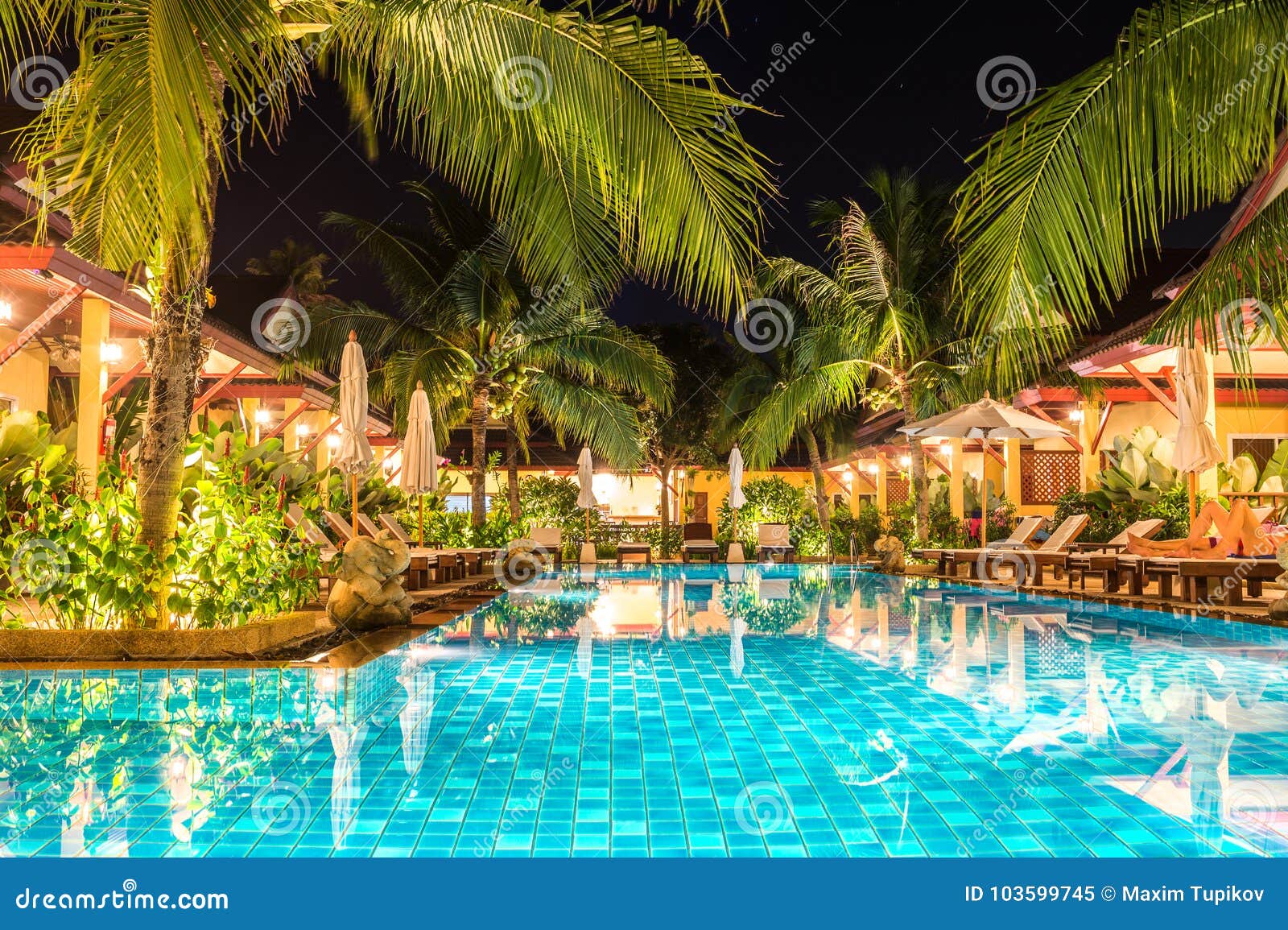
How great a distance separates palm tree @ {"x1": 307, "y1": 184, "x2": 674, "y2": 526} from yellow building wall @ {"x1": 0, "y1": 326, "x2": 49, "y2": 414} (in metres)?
3.71

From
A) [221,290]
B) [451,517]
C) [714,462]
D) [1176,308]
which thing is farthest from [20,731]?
[714,462]

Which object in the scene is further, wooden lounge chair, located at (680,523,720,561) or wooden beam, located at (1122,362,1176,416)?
wooden lounge chair, located at (680,523,720,561)

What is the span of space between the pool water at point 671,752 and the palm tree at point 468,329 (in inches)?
343

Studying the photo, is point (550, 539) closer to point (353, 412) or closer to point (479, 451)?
point (479, 451)

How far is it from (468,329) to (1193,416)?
35.5 ft

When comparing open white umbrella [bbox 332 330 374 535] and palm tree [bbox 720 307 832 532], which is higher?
palm tree [bbox 720 307 832 532]

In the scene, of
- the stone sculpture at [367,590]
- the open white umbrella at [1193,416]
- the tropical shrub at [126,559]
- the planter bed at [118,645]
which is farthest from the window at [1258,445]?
the planter bed at [118,645]

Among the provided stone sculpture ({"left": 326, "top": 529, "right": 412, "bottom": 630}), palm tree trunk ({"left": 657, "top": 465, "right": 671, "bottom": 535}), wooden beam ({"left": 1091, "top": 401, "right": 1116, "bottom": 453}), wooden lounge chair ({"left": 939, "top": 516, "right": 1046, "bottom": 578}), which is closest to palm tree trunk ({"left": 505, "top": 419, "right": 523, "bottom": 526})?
palm tree trunk ({"left": 657, "top": 465, "right": 671, "bottom": 535})

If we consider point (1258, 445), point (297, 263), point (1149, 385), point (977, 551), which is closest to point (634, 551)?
point (977, 551)

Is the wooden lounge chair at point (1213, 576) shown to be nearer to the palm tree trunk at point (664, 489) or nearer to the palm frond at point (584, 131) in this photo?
the palm frond at point (584, 131)

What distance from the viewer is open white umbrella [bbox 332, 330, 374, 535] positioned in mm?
10438

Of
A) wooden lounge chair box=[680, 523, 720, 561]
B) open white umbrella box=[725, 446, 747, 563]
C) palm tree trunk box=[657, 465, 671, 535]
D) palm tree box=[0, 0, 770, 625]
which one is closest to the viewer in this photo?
palm tree box=[0, 0, 770, 625]

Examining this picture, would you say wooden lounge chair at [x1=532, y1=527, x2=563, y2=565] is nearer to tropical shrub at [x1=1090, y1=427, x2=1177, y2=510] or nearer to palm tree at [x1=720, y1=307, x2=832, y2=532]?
palm tree at [x1=720, y1=307, x2=832, y2=532]
